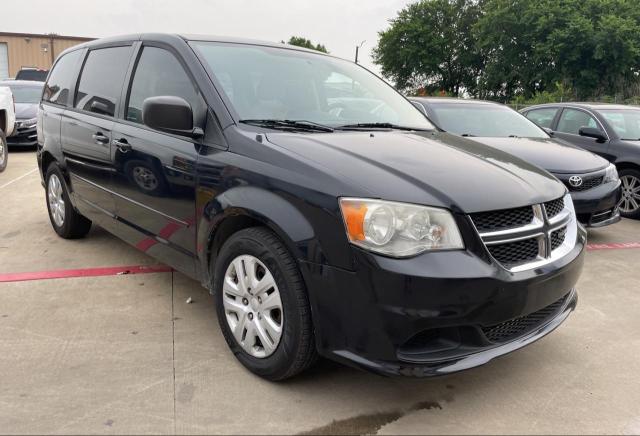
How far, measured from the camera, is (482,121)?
6.54m

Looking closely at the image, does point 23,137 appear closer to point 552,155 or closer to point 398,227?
point 552,155

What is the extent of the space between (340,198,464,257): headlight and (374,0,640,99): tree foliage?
1134 inches

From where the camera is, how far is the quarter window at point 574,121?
7242mm

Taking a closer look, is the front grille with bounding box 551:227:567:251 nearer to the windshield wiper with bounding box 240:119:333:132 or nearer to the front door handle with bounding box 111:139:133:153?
the windshield wiper with bounding box 240:119:333:132

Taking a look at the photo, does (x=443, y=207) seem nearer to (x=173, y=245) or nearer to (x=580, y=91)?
(x=173, y=245)

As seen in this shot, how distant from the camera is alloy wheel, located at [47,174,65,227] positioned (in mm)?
4812

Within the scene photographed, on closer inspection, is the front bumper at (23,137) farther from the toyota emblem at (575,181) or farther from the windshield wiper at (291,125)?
the toyota emblem at (575,181)

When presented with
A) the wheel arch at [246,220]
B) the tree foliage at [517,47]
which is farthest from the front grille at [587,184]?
the tree foliage at [517,47]

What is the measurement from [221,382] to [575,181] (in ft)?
13.2

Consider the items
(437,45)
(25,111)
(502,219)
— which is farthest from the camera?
(437,45)

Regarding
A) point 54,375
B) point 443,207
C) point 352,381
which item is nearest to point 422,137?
point 443,207

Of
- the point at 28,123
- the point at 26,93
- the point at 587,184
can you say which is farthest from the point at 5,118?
the point at 587,184

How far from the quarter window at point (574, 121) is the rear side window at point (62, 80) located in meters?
6.30

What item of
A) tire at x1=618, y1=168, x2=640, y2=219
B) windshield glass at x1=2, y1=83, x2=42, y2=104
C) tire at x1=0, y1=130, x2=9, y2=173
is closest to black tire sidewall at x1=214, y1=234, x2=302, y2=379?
tire at x1=618, y1=168, x2=640, y2=219
